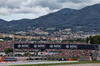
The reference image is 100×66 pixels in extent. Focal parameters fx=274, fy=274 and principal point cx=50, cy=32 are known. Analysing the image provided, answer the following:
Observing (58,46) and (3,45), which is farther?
(3,45)

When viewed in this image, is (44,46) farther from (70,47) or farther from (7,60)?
(7,60)

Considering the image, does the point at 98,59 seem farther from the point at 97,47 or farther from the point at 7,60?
the point at 7,60

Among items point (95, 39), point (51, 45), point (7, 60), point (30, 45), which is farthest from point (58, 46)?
point (95, 39)

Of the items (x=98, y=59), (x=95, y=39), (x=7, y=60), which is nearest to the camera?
(x=7, y=60)

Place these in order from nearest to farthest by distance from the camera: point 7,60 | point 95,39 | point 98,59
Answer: point 7,60 → point 98,59 → point 95,39

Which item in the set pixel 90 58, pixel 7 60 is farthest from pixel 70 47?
pixel 7 60

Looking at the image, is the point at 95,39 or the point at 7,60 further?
the point at 95,39

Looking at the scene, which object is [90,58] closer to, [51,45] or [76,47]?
[76,47]

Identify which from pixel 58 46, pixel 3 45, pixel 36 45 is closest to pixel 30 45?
pixel 36 45
